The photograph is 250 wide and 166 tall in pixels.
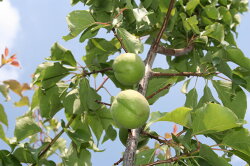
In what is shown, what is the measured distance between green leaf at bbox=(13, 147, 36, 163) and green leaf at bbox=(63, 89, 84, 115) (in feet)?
1.13

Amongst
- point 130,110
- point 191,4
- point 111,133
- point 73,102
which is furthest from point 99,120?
point 191,4

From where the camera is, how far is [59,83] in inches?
71.0

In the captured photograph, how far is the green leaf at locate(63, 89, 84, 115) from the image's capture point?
1.67 meters

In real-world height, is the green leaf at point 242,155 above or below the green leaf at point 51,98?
below

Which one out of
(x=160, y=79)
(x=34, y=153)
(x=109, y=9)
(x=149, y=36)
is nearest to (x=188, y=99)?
(x=160, y=79)

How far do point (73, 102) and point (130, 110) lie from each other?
0.61m

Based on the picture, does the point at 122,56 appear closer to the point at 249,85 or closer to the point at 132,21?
the point at 132,21

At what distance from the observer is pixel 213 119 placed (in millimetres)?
1210

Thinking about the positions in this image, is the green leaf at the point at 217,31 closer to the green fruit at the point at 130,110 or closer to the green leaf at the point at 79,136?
the green fruit at the point at 130,110

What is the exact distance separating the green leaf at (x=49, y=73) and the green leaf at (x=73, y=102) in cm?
17

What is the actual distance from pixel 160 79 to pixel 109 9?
1.77 feet

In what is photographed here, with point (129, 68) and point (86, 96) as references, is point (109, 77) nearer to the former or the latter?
point (86, 96)

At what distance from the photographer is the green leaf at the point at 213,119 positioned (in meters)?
1.17

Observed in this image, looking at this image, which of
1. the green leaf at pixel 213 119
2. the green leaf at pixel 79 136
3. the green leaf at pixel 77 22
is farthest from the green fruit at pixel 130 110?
the green leaf at pixel 77 22
